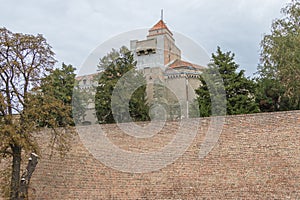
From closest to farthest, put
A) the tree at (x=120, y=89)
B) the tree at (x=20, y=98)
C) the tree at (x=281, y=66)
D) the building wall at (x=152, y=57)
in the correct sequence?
1. the tree at (x=20, y=98)
2. the tree at (x=281, y=66)
3. the tree at (x=120, y=89)
4. the building wall at (x=152, y=57)

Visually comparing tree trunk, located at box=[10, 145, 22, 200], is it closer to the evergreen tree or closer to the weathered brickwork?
the evergreen tree

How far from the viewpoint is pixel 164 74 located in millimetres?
14836

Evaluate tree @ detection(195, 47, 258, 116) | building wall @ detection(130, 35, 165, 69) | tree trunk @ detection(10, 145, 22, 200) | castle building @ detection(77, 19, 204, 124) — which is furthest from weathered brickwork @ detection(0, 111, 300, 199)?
building wall @ detection(130, 35, 165, 69)

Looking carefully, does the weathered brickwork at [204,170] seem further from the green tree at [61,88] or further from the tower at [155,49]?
the tower at [155,49]

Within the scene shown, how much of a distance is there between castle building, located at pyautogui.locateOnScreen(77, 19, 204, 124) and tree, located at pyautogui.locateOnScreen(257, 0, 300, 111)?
238cm

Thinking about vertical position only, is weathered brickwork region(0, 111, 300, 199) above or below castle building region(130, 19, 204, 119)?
below

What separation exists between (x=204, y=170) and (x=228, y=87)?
17.1ft

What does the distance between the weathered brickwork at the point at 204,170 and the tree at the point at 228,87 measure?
12.6 feet

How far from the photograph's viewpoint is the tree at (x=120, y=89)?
12953 millimetres

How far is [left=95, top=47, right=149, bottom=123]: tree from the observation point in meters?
13.0

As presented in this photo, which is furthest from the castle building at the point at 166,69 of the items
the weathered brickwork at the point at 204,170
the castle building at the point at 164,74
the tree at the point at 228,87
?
the weathered brickwork at the point at 204,170

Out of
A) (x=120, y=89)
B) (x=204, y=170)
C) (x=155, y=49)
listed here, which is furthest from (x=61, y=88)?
(x=204, y=170)

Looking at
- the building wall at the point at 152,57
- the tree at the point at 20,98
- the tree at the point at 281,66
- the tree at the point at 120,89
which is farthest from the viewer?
the building wall at the point at 152,57

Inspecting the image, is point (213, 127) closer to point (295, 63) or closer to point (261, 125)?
point (261, 125)
